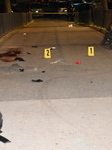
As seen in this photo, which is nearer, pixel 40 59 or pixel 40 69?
pixel 40 69

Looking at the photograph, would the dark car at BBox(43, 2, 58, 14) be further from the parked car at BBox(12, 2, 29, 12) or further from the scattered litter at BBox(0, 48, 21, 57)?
the scattered litter at BBox(0, 48, 21, 57)

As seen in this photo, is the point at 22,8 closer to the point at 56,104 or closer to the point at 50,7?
the point at 50,7

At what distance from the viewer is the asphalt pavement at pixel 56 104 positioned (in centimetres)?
491

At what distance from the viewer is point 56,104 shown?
258 inches

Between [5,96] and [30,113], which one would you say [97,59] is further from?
[30,113]

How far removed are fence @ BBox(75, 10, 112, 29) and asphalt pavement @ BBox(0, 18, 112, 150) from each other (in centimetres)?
1097

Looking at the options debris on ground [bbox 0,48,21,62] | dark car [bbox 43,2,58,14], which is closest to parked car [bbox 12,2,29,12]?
dark car [bbox 43,2,58,14]

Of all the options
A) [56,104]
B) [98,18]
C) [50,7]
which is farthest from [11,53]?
[50,7]

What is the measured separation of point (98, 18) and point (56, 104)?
2155 centimetres

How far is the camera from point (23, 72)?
9.72 meters

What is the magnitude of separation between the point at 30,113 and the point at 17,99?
0.97 m

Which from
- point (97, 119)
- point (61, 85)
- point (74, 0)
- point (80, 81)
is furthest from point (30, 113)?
point (74, 0)

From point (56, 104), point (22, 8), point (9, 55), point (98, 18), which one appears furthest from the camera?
point (22, 8)

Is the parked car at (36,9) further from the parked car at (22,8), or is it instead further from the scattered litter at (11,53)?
the scattered litter at (11,53)
